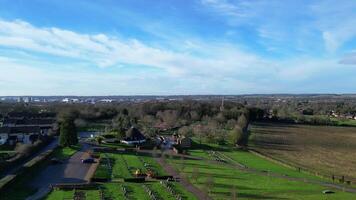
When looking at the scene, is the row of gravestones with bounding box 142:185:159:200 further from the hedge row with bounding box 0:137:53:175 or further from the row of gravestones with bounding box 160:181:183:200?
the hedge row with bounding box 0:137:53:175

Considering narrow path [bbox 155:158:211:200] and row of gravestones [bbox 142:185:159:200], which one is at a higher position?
row of gravestones [bbox 142:185:159:200]

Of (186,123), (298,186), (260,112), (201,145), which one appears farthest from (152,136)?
(260,112)

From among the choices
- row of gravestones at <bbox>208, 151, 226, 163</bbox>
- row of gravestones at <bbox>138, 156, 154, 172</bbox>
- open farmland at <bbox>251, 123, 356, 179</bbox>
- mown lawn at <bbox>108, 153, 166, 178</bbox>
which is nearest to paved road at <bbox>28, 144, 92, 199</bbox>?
mown lawn at <bbox>108, 153, 166, 178</bbox>

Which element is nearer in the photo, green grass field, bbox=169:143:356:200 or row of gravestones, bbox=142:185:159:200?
row of gravestones, bbox=142:185:159:200

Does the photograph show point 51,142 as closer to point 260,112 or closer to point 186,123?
point 186,123

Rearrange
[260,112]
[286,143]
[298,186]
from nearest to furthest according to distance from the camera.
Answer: [298,186] < [286,143] < [260,112]

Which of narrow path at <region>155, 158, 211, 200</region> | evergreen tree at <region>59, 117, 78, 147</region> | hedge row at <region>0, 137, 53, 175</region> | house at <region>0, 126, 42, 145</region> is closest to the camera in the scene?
narrow path at <region>155, 158, 211, 200</region>

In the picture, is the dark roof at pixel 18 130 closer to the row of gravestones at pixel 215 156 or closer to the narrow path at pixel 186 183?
the narrow path at pixel 186 183
